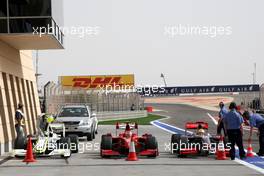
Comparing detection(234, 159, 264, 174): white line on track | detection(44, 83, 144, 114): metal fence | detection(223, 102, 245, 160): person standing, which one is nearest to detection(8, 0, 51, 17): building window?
detection(223, 102, 245, 160): person standing

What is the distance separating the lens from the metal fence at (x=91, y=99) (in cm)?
3478

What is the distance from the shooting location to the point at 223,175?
11672mm

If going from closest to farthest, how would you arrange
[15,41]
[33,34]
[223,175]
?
[223,175] < [33,34] < [15,41]

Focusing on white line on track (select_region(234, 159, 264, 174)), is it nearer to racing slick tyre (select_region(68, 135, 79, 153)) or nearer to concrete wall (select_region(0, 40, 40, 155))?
racing slick tyre (select_region(68, 135, 79, 153))

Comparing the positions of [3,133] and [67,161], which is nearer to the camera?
[67,161]

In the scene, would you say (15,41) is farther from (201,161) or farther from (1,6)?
(201,161)

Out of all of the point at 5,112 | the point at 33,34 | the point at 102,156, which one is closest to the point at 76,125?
the point at 5,112

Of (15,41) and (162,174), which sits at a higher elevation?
(15,41)

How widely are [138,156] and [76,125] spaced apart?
809cm

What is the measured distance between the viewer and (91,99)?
157ft

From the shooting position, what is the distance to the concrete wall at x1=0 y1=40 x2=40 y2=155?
19.5 m

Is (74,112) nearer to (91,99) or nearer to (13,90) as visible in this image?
(13,90)

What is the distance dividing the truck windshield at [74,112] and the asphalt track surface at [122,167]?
895 centimetres

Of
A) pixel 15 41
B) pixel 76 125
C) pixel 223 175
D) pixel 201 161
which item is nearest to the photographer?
pixel 223 175
